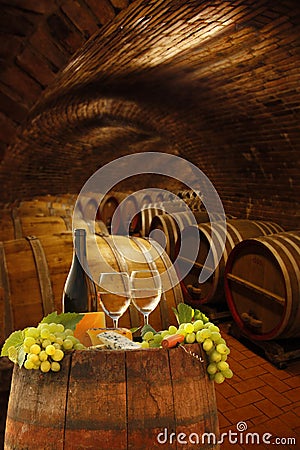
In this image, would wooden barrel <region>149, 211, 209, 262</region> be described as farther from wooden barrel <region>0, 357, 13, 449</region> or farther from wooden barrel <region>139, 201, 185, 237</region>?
wooden barrel <region>0, 357, 13, 449</region>

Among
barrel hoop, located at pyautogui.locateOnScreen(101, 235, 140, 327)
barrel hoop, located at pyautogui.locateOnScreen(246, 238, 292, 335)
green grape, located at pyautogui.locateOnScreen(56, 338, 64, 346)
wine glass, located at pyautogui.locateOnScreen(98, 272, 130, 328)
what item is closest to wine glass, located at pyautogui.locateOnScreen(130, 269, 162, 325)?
wine glass, located at pyautogui.locateOnScreen(98, 272, 130, 328)

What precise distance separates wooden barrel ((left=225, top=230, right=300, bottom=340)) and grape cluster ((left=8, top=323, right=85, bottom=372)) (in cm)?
264

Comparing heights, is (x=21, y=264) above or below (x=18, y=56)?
below

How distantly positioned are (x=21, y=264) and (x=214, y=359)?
162 centimetres

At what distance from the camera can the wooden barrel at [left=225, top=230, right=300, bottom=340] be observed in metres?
3.36

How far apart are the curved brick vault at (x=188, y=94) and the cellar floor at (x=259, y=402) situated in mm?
2178

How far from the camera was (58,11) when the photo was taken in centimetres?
215

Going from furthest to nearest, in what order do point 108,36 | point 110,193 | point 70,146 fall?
1. point 110,193
2. point 70,146
3. point 108,36

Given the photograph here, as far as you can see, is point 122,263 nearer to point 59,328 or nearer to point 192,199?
point 59,328

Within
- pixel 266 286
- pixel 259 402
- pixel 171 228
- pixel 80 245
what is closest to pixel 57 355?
pixel 80 245

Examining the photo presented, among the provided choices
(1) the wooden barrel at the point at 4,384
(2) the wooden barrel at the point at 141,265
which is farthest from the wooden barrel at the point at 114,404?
(2) the wooden barrel at the point at 141,265

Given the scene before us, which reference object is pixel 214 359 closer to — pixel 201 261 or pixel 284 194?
pixel 201 261

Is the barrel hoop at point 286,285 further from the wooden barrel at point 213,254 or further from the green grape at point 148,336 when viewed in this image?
the green grape at point 148,336

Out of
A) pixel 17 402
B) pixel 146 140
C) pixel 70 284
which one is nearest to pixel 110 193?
pixel 146 140
